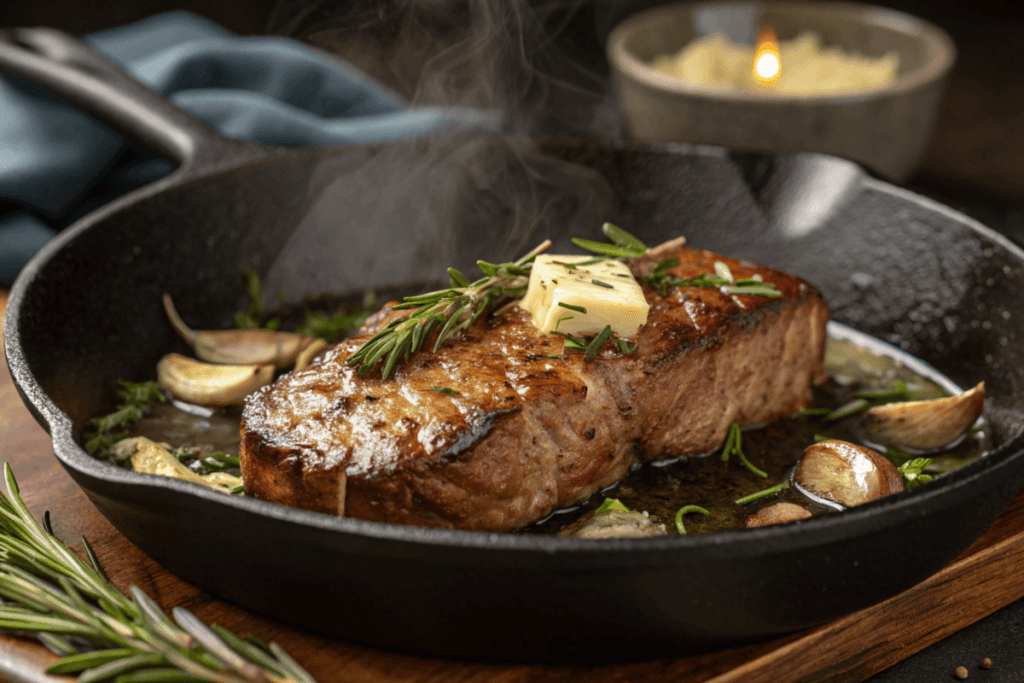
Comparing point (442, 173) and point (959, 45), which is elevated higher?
point (442, 173)

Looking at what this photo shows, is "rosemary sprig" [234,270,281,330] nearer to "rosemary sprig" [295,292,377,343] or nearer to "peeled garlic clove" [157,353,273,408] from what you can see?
"rosemary sprig" [295,292,377,343]

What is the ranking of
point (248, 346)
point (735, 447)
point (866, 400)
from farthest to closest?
point (248, 346)
point (866, 400)
point (735, 447)

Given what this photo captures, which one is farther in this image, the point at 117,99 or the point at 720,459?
the point at 117,99

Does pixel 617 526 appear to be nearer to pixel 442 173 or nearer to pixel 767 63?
pixel 442 173

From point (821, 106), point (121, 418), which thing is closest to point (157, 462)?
point (121, 418)

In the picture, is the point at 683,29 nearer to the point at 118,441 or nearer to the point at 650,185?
the point at 650,185

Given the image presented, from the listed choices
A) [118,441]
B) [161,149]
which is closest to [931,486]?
[118,441]

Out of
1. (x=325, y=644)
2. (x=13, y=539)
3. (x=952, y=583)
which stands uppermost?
(x=13, y=539)
